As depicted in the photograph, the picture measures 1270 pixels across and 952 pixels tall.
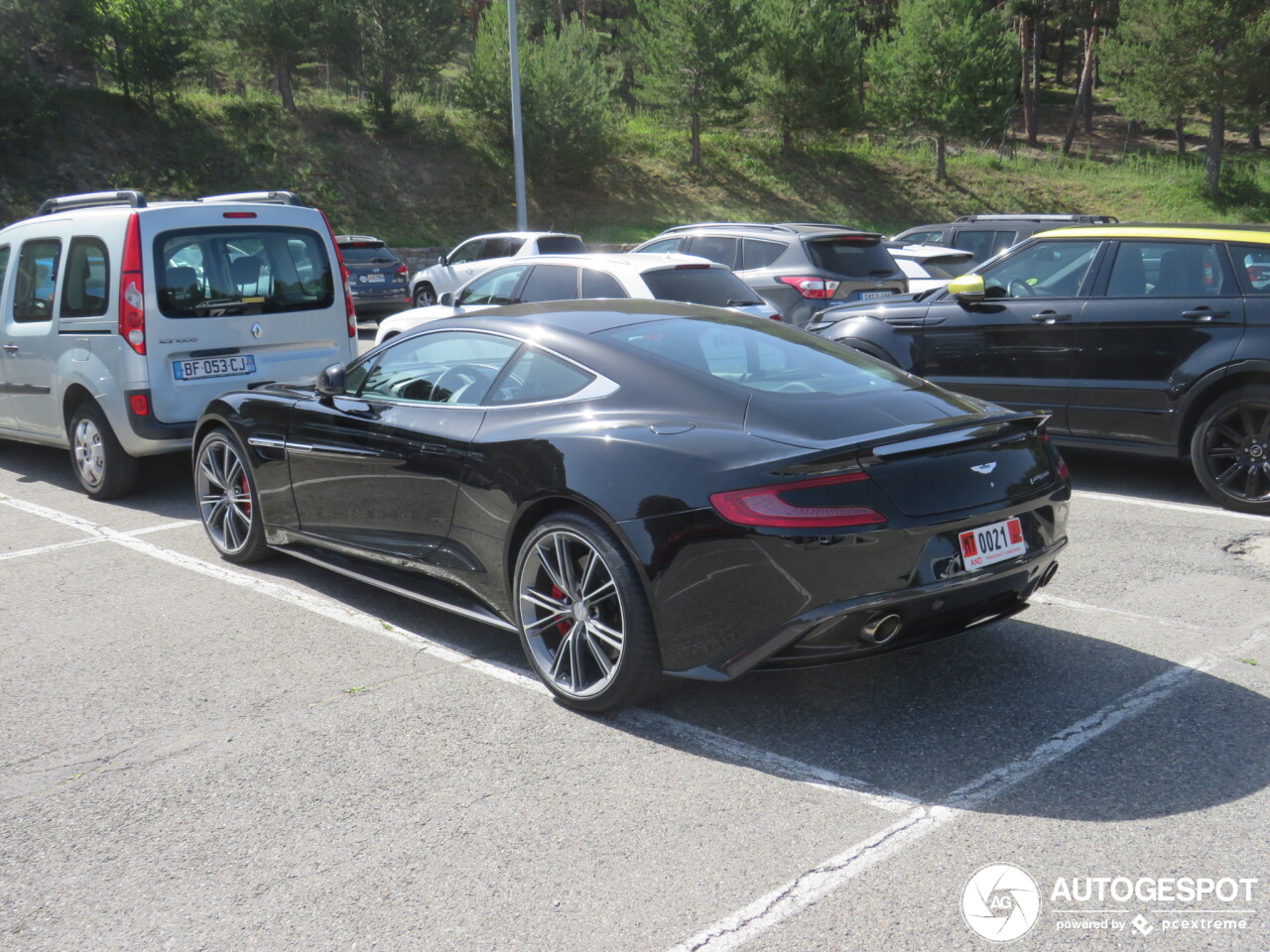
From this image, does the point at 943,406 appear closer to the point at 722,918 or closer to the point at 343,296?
the point at 722,918

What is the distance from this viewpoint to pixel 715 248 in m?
12.9

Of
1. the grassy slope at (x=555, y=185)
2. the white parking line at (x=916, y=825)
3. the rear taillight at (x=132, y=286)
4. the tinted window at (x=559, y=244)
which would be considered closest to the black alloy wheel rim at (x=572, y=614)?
the white parking line at (x=916, y=825)

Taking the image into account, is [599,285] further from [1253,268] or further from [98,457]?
[1253,268]

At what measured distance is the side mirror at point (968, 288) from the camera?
8203mm

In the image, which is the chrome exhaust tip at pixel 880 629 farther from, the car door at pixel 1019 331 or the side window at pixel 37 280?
the side window at pixel 37 280

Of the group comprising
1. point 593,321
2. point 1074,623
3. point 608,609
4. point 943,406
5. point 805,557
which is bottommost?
point 1074,623

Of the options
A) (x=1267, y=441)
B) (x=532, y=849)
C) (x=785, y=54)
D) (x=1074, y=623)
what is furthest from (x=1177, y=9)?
(x=532, y=849)

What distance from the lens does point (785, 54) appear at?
142 ft

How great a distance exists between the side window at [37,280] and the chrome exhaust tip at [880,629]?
6.87 metres

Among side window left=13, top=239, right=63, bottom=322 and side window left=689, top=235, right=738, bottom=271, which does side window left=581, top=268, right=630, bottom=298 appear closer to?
side window left=689, top=235, right=738, bottom=271

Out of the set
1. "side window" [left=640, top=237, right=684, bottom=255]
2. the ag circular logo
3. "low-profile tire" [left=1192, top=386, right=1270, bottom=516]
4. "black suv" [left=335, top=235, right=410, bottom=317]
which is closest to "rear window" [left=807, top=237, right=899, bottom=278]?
"side window" [left=640, top=237, right=684, bottom=255]

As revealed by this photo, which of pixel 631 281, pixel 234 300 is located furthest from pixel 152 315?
pixel 631 281

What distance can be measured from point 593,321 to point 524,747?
6.05ft

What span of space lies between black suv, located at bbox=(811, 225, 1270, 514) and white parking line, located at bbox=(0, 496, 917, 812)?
465cm
